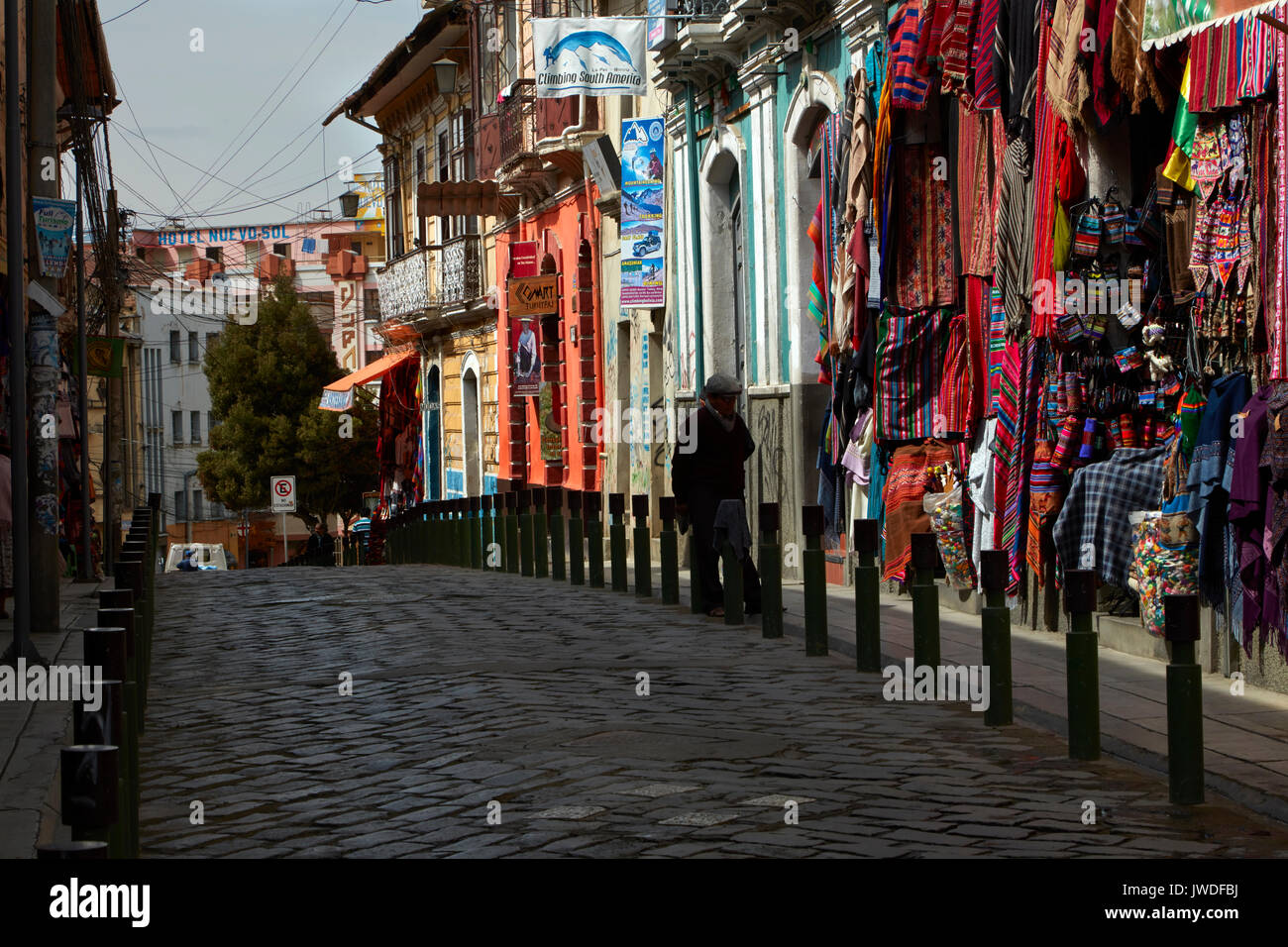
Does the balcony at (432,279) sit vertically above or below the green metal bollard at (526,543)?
above

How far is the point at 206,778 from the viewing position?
793 cm

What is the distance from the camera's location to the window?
1694 inches

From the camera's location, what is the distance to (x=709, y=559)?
1423 cm

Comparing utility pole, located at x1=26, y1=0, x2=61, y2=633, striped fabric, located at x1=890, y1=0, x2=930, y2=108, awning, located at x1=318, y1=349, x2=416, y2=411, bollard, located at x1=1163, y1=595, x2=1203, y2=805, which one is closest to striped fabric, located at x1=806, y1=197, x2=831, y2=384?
striped fabric, located at x1=890, y1=0, x2=930, y2=108

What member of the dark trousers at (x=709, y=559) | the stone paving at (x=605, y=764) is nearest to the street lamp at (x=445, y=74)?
the dark trousers at (x=709, y=559)

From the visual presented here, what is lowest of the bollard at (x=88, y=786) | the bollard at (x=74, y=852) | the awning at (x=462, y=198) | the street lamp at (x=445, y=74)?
Result: the bollard at (x=74, y=852)

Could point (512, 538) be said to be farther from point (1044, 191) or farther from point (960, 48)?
point (1044, 191)

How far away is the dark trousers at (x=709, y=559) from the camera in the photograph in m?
14.0

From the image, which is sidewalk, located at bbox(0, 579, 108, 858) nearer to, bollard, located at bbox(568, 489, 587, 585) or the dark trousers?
the dark trousers

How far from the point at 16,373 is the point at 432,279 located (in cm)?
2796

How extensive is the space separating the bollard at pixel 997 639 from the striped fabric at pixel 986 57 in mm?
4982

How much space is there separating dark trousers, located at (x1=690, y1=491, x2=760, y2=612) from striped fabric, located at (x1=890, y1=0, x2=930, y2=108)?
131 inches

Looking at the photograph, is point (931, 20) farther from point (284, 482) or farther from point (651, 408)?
point (284, 482)

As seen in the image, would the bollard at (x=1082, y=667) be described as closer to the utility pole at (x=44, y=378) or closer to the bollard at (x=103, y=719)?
the bollard at (x=103, y=719)
